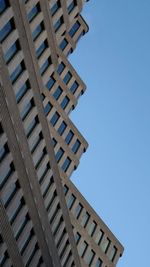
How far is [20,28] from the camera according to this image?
114 ft

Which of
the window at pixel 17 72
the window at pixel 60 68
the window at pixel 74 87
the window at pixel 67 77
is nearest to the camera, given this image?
the window at pixel 17 72

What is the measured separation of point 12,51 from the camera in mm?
34594

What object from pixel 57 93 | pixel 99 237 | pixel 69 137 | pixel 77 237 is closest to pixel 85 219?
pixel 99 237

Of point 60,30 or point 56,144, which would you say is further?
point 56,144

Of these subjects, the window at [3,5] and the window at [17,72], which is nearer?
the window at [3,5]

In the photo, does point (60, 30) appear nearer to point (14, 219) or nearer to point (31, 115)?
point (31, 115)

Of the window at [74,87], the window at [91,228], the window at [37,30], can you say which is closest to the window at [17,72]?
the window at [37,30]

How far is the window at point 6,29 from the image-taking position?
32.7 metres

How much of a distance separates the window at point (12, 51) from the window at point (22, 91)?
295 cm

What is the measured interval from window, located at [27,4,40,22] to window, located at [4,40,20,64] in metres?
3.11

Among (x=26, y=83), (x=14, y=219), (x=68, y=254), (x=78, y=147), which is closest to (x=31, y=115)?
(x=26, y=83)

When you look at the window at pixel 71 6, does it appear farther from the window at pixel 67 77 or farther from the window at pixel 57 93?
the window at pixel 67 77

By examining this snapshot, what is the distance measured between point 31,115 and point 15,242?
32.8 ft

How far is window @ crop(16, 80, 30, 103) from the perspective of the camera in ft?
119
